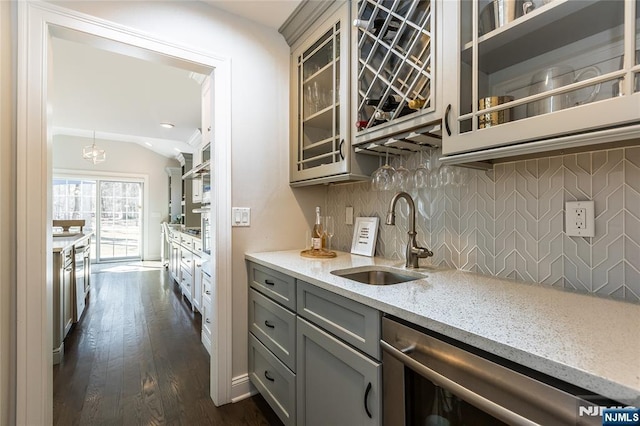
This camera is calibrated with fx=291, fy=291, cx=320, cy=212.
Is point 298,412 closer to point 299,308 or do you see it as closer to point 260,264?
point 299,308

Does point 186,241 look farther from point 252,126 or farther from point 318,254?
point 318,254

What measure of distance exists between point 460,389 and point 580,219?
768 millimetres

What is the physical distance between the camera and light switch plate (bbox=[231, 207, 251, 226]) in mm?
1836

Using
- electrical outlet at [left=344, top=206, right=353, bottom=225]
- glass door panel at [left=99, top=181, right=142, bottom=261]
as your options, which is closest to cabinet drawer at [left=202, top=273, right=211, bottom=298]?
electrical outlet at [left=344, top=206, right=353, bottom=225]

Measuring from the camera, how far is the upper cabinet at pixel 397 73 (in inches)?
46.6

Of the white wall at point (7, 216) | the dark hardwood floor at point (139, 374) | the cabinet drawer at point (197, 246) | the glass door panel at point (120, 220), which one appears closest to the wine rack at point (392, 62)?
the white wall at point (7, 216)

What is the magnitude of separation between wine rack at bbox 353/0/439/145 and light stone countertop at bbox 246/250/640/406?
2.38 feet

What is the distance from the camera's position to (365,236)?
6.09ft

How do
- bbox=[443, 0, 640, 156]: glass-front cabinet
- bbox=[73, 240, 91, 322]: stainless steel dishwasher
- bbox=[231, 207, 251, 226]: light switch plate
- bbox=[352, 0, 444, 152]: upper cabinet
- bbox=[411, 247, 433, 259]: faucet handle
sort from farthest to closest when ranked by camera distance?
bbox=[73, 240, 91, 322]: stainless steel dishwasher → bbox=[231, 207, 251, 226]: light switch plate → bbox=[411, 247, 433, 259]: faucet handle → bbox=[352, 0, 444, 152]: upper cabinet → bbox=[443, 0, 640, 156]: glass-front cabinet

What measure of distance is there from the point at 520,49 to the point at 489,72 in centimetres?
11

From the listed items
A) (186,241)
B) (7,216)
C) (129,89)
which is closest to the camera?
(7,216)

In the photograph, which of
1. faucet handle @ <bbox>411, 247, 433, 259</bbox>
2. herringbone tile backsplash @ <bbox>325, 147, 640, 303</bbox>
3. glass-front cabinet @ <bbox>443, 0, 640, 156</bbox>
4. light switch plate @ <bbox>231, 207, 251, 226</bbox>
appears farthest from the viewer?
light switch plate @ <bbox>231, 207, 251, 226</bbox>

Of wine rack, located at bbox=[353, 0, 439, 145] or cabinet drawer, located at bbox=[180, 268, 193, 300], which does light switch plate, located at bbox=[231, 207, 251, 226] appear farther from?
cabinet drawer, located at bbox=[180, 268, 193, 300]

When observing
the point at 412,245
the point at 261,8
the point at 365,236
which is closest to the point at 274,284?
the point at 365,236
